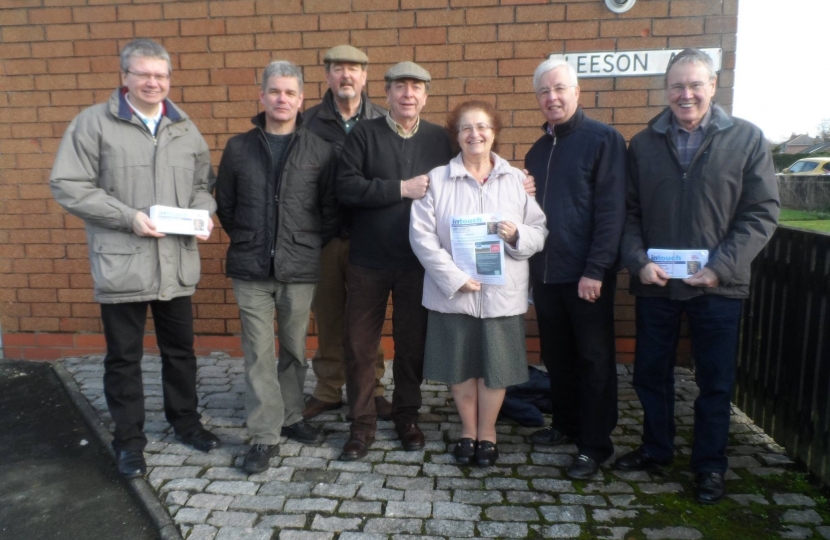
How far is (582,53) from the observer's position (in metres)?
4.84

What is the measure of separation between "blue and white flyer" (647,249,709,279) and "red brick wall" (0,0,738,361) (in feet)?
6.40

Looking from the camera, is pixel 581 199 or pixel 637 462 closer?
pixel 581 199

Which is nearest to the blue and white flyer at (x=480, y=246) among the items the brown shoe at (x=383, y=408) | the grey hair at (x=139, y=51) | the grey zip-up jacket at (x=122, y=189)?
the brown shoe at (x=383, y=408)

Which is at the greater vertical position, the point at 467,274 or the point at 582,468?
the point at 467,274

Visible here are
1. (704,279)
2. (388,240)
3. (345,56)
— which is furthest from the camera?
(345,56)

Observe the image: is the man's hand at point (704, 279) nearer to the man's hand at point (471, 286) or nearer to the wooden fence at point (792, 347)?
the wooden fence at point (792, 347)

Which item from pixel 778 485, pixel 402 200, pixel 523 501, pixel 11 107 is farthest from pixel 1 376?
pixel 778 485

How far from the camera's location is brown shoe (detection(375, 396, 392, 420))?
163 inches

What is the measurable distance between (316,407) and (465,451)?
1.18 meters

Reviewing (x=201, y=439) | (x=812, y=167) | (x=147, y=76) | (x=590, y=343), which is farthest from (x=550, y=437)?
(x=812, y=167)

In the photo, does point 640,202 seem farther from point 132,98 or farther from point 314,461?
point 132,98

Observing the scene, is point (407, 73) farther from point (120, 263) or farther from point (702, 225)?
point (120, 263)

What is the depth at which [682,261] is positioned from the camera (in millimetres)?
3068

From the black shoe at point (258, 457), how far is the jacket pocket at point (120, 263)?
107 cm
